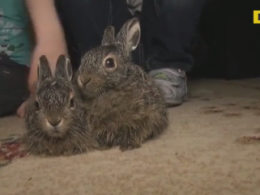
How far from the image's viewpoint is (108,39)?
Answer: 1.14 metres

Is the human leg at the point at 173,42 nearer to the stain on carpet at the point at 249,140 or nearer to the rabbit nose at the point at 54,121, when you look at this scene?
the stain on carpet at the point at 249,140

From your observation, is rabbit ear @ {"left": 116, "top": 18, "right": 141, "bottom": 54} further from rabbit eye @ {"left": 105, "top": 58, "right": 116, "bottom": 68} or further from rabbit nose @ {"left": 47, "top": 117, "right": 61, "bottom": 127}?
rabbit nose @ {"left": 47, "top": 117, "right": 61, "bottom": 127}

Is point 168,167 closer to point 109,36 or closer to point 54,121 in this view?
point 54,121

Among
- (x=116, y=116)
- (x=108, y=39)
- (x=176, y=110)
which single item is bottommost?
(x=176, y=110)

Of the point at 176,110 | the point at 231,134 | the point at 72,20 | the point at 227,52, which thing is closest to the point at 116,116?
the point at 231,134

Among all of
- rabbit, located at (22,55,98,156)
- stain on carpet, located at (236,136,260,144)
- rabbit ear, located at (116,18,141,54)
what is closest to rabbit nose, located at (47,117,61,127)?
rabbit, located at (22,55,98,156)

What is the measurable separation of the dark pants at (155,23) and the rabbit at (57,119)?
1.66 ft

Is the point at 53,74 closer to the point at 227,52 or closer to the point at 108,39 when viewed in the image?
the point at 108,39

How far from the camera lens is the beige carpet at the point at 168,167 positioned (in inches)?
30.9

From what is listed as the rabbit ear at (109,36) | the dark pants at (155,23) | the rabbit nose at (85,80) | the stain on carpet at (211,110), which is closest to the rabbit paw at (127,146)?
the rabbit nose at (85,80)

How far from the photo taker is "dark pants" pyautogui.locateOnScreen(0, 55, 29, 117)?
1570 mm

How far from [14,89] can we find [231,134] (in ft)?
2.67

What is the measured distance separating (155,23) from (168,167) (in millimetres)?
827

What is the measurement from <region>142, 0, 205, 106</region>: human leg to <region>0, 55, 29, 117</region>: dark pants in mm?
443
